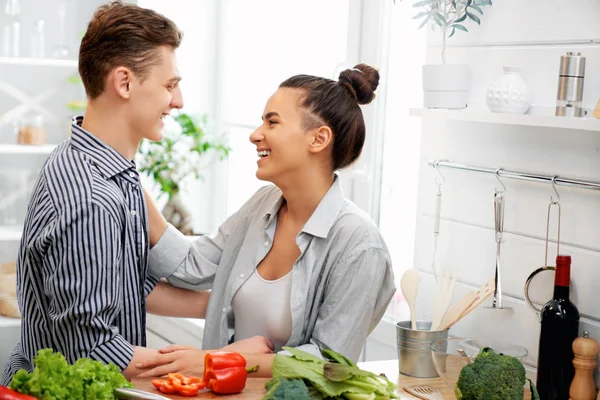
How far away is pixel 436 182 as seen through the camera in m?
2.56

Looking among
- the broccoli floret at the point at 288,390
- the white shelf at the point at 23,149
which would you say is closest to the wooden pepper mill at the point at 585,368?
the broccoli floret at the point at 288,390

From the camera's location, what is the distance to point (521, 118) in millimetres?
2100

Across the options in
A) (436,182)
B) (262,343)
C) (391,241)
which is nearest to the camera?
(262,343)

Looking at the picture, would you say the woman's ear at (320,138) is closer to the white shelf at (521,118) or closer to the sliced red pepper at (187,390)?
the white shelf at (521,118)

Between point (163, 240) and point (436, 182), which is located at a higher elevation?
point (436, 182)

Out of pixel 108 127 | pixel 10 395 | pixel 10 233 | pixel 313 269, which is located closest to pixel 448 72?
pixel 313 269

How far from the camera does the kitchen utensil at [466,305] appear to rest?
2.30 meters

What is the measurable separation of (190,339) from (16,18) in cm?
168

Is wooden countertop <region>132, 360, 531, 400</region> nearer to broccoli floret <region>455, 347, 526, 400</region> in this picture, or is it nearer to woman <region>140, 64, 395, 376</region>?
woman <region>140, 64, 395, 376</region>

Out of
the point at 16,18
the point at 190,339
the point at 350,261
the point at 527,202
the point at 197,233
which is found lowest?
the point at 190,339

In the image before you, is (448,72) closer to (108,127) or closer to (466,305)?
(466,305)

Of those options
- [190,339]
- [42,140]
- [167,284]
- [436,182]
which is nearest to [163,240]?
[167,284]

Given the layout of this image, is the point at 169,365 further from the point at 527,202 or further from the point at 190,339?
the point at 190,339

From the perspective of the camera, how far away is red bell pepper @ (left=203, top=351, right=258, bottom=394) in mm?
1809
